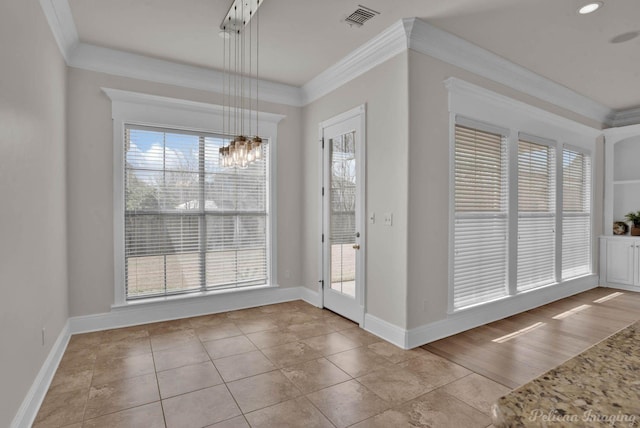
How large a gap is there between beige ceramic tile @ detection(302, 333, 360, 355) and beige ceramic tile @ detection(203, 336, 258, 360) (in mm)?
579

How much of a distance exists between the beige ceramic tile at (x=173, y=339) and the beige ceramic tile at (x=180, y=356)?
0.10 m

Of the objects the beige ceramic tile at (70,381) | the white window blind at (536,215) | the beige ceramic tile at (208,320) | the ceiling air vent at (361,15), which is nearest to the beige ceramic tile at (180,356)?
the beige ceramic tile at (70,381)

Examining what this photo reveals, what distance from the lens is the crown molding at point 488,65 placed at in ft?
10.6

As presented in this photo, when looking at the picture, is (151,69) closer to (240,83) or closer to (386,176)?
(240,83)

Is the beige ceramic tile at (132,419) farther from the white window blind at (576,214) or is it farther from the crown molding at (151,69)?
the white window blind at (576,214)

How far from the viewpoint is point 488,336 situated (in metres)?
3.53

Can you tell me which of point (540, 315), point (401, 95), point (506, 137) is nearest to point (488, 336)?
point (540, 315)

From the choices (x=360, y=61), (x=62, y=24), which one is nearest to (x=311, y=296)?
(x=360, y=61)

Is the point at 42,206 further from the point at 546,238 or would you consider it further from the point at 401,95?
the point at 546,238

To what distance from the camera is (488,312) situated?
12.9 ft

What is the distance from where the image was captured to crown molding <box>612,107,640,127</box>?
18.6 ft

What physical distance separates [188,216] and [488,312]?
380 cm

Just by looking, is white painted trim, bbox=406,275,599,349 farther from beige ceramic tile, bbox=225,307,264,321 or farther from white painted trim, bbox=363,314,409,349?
beige ceramic tile, bbox=225,307,264,321

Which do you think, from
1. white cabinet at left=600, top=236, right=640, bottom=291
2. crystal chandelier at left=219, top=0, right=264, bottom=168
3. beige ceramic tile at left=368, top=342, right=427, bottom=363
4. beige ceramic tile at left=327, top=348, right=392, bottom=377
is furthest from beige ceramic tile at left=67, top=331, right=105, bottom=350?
white cabinet at left=600, top=236, right=640, bottom=291
